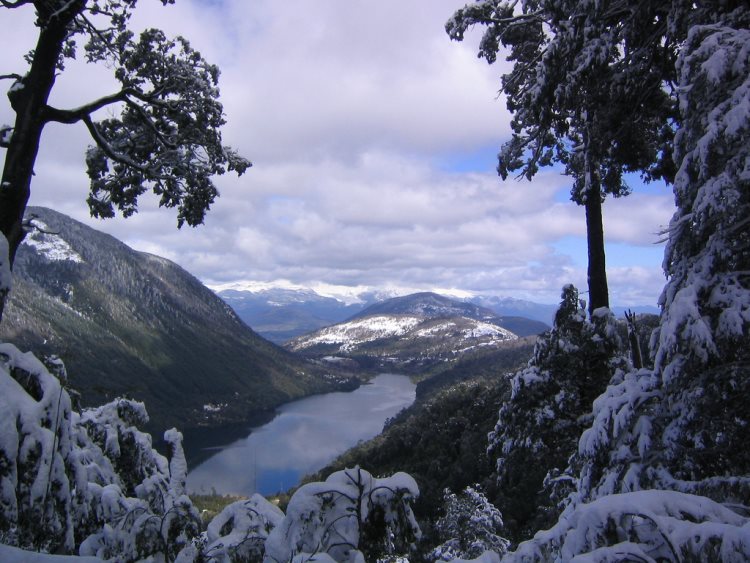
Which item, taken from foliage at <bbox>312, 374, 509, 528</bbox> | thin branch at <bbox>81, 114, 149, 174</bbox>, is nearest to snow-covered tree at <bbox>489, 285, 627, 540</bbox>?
thin branch at <bbox>81, 114, 149, 174</bbox>

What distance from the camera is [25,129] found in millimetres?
4898

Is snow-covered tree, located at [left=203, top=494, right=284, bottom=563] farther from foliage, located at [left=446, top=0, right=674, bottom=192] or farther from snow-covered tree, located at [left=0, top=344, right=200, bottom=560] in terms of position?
foliage, located at [left=446, top=0, right=674, bottom=192]

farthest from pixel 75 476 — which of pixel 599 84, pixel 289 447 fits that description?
pixel 289 447

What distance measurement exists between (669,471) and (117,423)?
23.6 ft

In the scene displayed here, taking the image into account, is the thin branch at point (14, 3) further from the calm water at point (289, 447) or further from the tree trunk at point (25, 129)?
the calm water at point (289, 447)

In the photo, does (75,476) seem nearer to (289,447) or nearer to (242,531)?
(242,531)

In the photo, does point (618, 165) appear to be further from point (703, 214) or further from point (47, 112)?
point (47, 112)

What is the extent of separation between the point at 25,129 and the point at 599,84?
7244 mm

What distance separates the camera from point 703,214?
4152 millimetres

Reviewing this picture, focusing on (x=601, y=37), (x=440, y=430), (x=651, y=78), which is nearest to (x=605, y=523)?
(x=601, y=37)

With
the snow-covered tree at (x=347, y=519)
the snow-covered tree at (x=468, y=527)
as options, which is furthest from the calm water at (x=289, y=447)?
the snow-covered tree at (x=347, y=519)

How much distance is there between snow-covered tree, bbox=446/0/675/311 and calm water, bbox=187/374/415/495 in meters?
66.0

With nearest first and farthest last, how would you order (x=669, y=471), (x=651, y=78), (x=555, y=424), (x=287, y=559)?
(x=287, y=559) < (x=669, y=471) < (x=651, y=78) < (x=555, y=424)

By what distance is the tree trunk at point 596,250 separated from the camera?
958 cm
